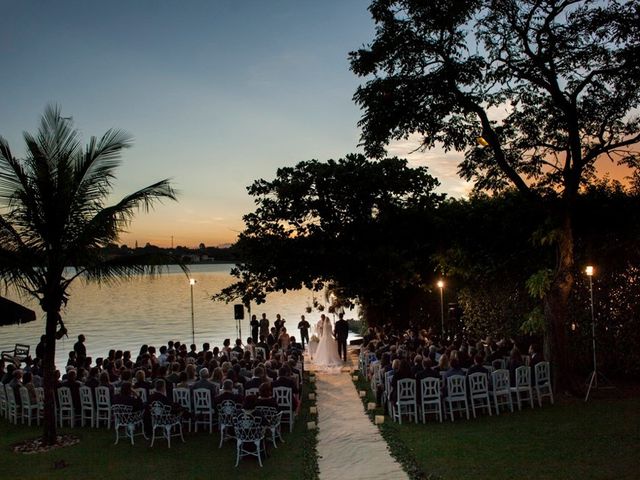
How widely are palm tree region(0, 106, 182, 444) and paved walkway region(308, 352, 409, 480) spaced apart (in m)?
5.40

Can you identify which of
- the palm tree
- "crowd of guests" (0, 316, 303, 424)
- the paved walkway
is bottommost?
the paved walkway

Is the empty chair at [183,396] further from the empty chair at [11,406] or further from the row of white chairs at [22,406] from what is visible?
the empty chair at [11,406]

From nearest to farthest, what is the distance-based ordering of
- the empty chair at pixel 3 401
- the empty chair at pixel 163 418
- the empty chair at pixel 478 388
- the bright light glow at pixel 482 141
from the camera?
the empty chair at pixel 163 418 < the empty chair at pixel 478 388 < the bright light glow at pixel 482 141 < the empty chair at pixel 3 401

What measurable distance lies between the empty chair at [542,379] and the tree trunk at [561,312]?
0.44 m

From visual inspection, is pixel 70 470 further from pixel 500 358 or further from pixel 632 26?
pixel 632 26

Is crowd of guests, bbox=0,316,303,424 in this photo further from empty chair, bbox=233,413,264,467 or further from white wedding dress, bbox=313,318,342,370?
white wedding dress, bbox=313,318,342,370

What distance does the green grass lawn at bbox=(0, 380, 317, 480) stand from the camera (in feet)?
35.1

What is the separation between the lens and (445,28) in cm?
1506

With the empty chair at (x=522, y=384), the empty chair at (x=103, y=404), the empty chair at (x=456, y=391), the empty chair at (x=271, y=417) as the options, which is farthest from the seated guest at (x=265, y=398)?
the empty chair at (x=522, y=384)

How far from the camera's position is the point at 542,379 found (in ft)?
48.5

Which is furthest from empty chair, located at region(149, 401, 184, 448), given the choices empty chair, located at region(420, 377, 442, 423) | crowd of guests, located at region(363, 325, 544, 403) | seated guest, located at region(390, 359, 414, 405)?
empty chair, located at region(420, 377, 442, 423)

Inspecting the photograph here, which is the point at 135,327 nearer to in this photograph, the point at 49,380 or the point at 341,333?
the point at 341,333

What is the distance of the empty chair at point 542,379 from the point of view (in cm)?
1451

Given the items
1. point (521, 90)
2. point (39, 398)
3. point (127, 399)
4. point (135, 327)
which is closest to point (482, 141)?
point (521, 90)
